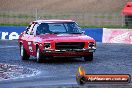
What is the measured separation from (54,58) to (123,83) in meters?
10.2

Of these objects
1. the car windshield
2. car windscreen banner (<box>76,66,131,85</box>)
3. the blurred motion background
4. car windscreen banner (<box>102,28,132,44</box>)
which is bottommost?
A: car windscreen banner (<box>102,28,132,44</box>)

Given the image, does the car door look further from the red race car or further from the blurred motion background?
the blurred motion background

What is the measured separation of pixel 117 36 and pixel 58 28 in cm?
1306

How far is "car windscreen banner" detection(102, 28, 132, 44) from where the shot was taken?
3438 centimetres

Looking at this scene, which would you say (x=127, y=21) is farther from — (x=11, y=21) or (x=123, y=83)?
(x=123, y=83)

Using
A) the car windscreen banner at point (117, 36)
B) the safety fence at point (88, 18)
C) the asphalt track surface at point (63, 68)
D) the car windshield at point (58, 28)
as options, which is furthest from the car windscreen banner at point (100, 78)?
the safety fence at point (88, 18)

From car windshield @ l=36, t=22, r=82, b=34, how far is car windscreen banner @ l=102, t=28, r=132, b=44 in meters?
12.2

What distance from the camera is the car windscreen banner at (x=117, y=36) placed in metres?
34.4

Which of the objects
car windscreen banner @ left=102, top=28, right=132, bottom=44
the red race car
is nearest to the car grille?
the red race car

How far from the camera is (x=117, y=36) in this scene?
1371 inches

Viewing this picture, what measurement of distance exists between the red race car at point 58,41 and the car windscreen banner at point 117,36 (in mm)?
12176

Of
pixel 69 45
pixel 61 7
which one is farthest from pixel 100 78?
pixel 61 7

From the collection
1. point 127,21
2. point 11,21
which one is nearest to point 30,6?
point 11,21

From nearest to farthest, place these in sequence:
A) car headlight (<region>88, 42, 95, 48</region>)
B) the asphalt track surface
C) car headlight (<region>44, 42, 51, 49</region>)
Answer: the asphalt track surface < car headlight (<region>44, 42, 51, 49</region>) < car headlight (<region>88, 42, 95, 48</region>)
